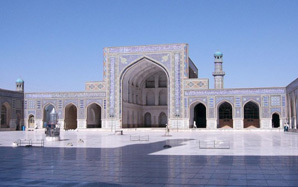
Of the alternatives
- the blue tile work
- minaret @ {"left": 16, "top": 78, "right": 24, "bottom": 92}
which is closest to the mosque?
minaret @ {"left": 16, "top": 78, "right": 24, "bottom": 92}

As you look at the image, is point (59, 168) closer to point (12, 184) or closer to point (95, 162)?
point (95, 162)

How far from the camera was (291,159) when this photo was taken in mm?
7867

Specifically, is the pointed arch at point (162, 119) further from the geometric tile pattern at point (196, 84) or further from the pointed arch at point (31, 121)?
the pointed arch at point (31, 121)

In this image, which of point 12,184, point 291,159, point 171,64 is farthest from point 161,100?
point 12,184

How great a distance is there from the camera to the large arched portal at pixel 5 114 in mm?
31328

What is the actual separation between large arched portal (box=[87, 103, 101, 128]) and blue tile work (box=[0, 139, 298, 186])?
25496 millimetres

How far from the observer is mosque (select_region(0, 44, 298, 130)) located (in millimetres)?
28828

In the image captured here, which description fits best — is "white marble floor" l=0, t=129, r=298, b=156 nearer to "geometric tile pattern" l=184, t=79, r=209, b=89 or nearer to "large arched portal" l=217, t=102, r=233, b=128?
"geometric tile pattern" l=184, t=79, r=209, b=89

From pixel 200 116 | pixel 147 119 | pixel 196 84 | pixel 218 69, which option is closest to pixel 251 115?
pixel 200 116

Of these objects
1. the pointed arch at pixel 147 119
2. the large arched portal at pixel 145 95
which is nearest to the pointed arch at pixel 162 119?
the large arched portal at pixel 145 95

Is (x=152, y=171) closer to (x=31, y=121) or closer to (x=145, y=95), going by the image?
(x=31, y=121)

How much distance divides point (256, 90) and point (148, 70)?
11.2 metres

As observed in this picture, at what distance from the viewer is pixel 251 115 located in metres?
32.7

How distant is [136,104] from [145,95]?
7.67ft
